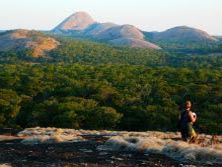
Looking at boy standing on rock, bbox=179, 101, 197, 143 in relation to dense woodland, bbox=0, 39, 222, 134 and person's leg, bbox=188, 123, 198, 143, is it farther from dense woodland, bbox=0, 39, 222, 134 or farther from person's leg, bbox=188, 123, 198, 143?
dense woodland, bbox=0, 39, 222, 134

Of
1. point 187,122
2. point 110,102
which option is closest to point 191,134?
point 187,122

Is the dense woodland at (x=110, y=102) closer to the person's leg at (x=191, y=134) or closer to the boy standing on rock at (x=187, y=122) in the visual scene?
the person's leg at (x=191, y=134)

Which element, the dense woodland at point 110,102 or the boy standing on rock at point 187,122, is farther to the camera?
the dense woodland at point 110,102

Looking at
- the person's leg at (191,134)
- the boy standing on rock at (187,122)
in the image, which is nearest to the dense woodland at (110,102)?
the person's leg at (191,134)

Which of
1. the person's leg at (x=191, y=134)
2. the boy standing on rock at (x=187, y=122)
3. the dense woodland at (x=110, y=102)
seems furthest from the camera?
the dense woodland at (x=110, y=102)

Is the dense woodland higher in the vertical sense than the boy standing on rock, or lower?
lower

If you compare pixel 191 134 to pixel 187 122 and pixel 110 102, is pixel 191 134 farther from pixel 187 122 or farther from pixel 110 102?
pixel 110 102

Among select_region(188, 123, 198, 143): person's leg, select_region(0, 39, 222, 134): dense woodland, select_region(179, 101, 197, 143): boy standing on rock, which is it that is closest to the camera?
select_region(179, 101, 197, 143): boy standing on rock

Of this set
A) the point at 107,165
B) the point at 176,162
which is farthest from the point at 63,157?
the point at 176,162

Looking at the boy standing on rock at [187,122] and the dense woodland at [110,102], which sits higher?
the boy standing on rock at [187,122]

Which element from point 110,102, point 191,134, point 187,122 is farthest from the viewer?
point 110,102

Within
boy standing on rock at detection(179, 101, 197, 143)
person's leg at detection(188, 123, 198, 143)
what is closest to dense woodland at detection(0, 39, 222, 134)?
person's leg at detection(188, 123, 198, 143)

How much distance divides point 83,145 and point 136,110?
35.0 meters

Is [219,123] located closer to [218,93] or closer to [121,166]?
[218,93]
